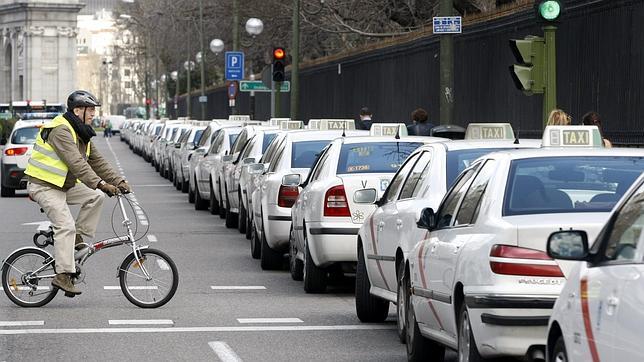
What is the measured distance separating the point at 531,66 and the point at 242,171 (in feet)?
21.8

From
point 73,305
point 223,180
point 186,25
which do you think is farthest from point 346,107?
point 186,25

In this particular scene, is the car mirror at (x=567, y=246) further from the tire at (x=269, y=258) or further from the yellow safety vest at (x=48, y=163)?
the tire at (x=269, y=258)

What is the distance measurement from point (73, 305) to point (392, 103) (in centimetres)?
2461

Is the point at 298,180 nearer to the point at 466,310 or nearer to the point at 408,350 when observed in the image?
the point at 408,350

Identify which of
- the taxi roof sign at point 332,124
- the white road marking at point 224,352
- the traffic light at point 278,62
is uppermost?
the traffic light at point 278,62

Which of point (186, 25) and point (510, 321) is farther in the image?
point (186, 25)

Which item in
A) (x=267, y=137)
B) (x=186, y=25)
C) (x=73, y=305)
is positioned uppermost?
(x=186, y=25)

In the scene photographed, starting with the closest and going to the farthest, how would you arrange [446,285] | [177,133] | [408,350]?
1. [446,285]
2. [408,350]
3. [177,133]

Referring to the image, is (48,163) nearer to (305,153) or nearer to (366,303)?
(366,303)

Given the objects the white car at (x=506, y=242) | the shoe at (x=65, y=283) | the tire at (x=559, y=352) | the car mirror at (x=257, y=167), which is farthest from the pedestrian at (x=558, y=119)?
the tire at (x=559, y=352)

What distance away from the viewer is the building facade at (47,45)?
166250 millimetres

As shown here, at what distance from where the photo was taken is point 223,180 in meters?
27.5

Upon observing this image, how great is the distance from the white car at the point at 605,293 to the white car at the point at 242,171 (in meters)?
16.3

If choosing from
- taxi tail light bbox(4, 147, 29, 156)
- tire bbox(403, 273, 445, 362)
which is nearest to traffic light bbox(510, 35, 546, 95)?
tire bbox(403, 273, 445, 362)
